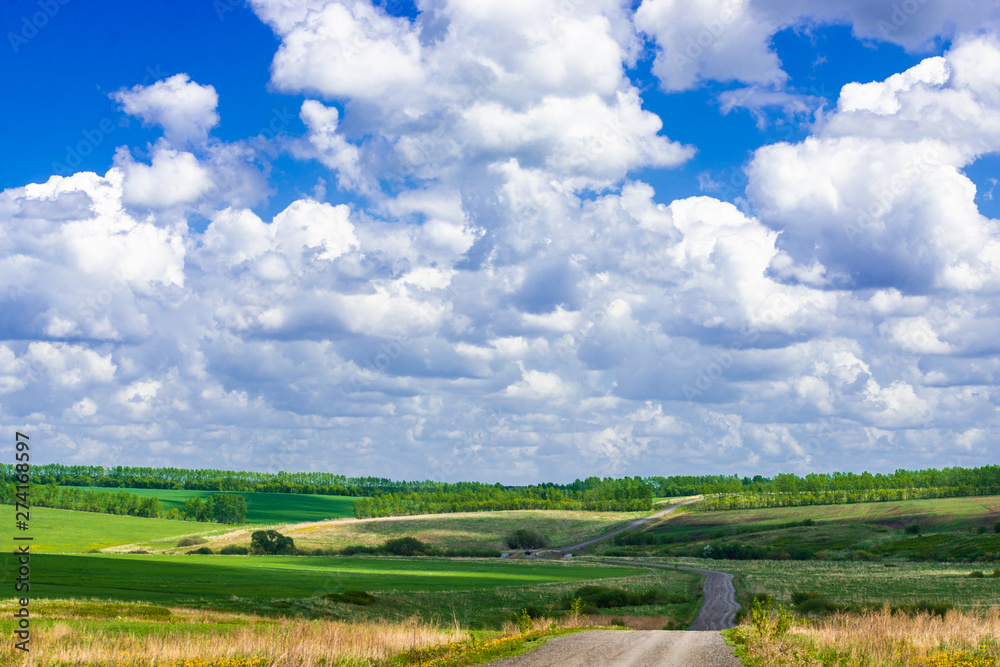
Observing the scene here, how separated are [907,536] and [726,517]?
1790 inches

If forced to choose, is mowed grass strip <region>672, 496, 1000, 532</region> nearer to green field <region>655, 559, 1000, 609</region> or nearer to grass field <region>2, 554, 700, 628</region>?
green field <region>655, 559, 1000, 609</region>

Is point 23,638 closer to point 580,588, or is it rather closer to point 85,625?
point 85,625

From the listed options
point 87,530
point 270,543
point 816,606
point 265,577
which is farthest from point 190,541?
point 816,606

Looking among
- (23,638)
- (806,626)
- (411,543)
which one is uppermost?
(23,638)

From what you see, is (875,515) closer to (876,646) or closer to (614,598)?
(614,598)

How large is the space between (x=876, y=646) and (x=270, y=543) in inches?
5044

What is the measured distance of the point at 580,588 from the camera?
2518 inches

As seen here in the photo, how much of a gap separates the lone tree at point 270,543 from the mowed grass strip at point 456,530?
3141 millimetres

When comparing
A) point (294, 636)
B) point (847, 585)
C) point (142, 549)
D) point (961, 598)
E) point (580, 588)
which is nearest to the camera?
point (294, 636)

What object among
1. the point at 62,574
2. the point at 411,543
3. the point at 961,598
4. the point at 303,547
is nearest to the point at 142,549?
the point at 303,547

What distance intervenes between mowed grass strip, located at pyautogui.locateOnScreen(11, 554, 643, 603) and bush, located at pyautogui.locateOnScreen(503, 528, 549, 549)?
47.9 metres

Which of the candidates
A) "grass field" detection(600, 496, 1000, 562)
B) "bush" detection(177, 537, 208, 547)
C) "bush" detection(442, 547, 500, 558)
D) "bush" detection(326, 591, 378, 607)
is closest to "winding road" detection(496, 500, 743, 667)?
"bush" detection(326, 591, 378, 607)

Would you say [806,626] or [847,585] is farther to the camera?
[847,585]

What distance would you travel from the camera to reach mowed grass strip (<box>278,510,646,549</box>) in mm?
150875
